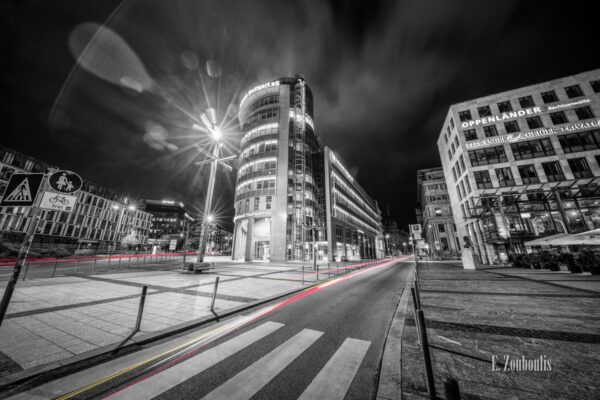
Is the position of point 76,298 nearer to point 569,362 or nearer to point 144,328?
point 144,328

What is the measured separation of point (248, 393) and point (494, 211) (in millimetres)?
35689

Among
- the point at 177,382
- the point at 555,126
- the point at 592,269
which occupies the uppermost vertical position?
the point at 555,126

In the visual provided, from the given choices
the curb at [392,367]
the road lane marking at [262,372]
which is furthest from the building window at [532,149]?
the road lane marking at [262,372]

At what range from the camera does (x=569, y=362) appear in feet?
10.5

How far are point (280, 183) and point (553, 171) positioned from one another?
3809 centimetres

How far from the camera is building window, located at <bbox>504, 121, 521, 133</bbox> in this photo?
29.9 metres

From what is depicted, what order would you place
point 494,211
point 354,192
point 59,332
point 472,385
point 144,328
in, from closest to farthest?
point 472,385, point 59,332, point 144,328, point 494,211, point 354,192

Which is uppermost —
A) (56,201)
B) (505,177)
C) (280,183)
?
(280,183)

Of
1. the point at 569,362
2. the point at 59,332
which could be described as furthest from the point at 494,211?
the point at 59,332

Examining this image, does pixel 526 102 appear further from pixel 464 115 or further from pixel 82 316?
pixel 82 316

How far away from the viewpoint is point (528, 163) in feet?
91.9

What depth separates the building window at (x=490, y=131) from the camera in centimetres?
3083

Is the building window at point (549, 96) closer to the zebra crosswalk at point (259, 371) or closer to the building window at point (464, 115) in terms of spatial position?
the building window at point (464, 115)

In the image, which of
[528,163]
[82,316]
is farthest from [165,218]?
[528,163]
